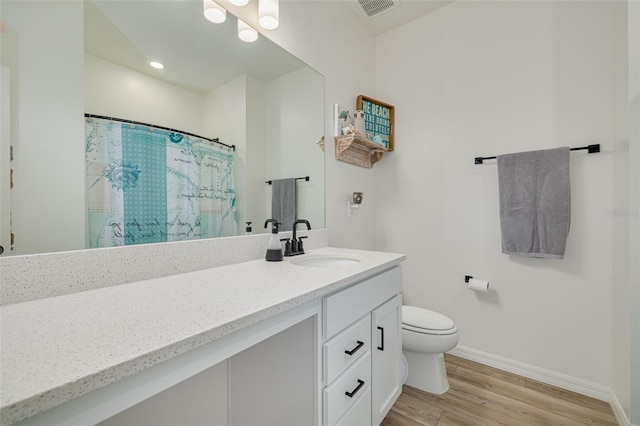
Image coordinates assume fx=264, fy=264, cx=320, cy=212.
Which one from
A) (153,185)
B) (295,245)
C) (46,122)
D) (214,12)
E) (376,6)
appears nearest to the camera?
(46,122)

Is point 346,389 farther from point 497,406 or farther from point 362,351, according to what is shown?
point 497,406

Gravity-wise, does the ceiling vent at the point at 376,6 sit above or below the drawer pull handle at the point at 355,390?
above

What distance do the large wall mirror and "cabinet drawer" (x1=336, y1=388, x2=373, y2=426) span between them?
0.91 meters

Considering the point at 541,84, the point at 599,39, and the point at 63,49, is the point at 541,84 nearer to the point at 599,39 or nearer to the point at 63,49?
the point at 599,39

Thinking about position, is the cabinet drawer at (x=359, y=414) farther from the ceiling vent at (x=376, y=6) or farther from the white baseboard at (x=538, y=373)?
the ceiling vent at (x=376, y=6)

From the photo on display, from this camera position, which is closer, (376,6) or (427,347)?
(427,347)

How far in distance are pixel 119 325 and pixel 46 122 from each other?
0.66 m

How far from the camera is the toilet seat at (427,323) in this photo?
158 centimetres

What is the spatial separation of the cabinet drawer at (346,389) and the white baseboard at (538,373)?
1.25m

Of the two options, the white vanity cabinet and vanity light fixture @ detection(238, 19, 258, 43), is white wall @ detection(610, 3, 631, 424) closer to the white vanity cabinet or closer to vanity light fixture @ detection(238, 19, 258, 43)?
the white vanity cabinet

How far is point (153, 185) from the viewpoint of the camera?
3.35 ft

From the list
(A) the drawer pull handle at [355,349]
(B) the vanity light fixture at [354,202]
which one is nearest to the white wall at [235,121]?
(A) the drawer pull handle at [355,349]

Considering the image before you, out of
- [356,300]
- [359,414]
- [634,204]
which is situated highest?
[634,204]

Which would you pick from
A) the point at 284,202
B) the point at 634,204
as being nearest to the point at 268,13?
the point at 284,202
